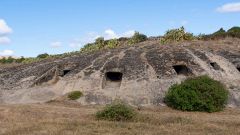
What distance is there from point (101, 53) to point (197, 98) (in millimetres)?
11254

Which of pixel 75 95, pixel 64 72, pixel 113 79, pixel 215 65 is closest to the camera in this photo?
pixel 75 95

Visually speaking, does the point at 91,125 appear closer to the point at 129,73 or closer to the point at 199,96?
the point at 199,96

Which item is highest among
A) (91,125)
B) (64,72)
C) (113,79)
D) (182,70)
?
(64,72)

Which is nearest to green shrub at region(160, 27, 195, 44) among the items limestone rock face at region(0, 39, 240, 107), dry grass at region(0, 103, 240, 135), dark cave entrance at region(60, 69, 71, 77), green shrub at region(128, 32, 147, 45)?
limestone rock face at region(0, 39, 240, 107)

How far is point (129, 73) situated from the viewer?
31.9 meters

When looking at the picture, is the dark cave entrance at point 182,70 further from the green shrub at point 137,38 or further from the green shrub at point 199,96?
the green shrub at point 137,38

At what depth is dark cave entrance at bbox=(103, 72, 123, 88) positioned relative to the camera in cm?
3192

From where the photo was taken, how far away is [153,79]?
101ft

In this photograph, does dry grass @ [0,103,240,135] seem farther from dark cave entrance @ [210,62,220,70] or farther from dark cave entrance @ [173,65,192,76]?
dark cave entrance @ [210,62,220,70]

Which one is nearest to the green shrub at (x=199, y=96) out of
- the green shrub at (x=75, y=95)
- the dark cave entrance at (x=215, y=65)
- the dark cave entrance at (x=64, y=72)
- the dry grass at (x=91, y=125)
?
the dark cave entrance at (x=215, y=65)

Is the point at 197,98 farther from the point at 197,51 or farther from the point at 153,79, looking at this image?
the point at 197,51

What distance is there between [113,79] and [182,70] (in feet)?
15.7

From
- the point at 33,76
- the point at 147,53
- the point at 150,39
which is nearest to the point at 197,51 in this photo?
the point at 147,53

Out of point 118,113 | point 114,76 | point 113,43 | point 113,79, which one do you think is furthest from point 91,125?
point 113,43
